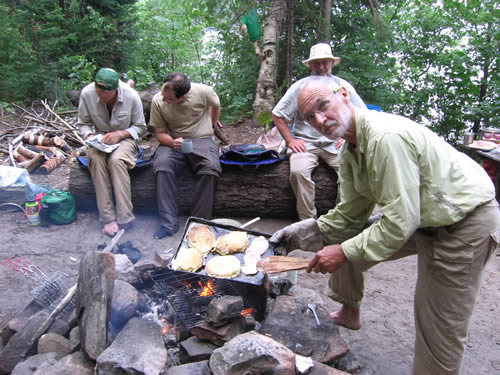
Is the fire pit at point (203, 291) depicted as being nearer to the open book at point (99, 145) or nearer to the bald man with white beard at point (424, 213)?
the bald man with white beard at point (424, 213)

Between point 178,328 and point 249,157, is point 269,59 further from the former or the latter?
point 178,328

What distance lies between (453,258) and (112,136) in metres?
3.71

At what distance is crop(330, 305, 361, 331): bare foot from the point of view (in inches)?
106

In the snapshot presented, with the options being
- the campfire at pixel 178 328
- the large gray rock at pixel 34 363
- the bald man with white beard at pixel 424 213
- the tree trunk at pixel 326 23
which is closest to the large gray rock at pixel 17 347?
the campfire at pixel 178 328

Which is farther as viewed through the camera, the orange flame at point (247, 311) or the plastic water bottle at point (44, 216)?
the plastic water bottle at point (44, 216)

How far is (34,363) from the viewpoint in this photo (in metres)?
2.02

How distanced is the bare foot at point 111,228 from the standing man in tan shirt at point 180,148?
0.47m

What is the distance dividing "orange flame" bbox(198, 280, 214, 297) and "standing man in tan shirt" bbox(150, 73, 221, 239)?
1816 mm

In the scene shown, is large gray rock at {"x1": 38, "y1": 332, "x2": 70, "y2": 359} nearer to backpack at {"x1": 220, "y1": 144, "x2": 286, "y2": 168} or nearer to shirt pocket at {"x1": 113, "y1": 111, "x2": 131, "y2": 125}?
backpack at {"x1": 220, "y1": 144, "x2": 286, "y2": 168}

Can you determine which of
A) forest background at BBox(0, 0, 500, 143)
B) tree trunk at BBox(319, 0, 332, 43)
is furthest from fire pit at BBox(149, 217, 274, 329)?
tree trunk at BBox(319, 0, 332, 43)

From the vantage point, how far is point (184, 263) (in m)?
2.41

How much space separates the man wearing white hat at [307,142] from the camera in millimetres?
4105

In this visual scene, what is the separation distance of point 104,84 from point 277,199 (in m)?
2.35

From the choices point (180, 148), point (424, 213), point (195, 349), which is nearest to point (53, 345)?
point (195, 349)
